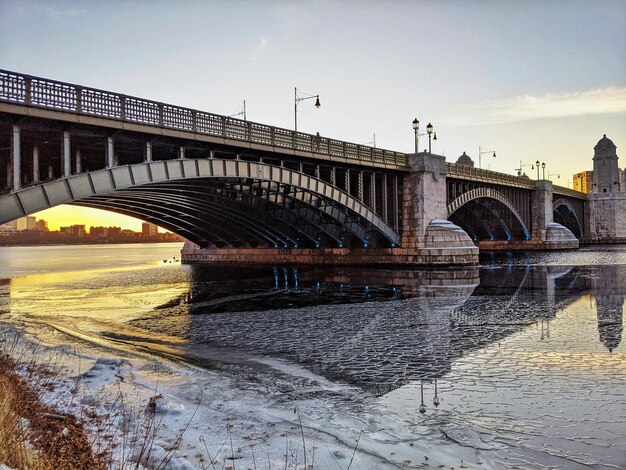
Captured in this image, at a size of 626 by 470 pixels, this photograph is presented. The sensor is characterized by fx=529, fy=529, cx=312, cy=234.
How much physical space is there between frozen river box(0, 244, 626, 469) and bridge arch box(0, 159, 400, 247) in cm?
563

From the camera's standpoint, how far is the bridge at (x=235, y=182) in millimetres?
22188

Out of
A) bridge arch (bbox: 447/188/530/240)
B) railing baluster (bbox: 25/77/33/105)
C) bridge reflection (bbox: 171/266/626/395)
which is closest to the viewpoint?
bridge reflection (bbox: 171/266/626/395)

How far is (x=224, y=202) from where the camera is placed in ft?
142

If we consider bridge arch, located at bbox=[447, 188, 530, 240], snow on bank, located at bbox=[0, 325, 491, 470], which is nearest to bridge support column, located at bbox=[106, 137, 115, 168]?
snow on bank, located at bbox=[0, 325, 491, 470]

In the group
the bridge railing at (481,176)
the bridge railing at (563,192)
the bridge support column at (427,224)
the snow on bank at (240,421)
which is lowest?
the snow on bank at (240,421)

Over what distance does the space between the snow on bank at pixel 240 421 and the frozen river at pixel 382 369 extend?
0.14 feet

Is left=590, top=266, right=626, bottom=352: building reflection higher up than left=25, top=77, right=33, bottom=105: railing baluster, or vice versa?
left=25, top=77, right=33, bottom=105: railing baluster

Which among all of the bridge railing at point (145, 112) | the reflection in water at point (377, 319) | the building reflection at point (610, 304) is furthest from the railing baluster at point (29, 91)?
the building reflection at point (610, 304)

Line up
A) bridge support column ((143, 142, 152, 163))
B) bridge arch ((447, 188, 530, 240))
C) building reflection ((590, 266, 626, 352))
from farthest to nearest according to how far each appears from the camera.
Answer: bridge arch ((447, 188, 530, 240)) → bridge support column ((143, 142, 152, 163)) → building reflection ((590, 266, 626, 352))

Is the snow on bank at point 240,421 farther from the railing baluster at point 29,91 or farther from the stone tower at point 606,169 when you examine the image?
the stone tower at point 606,169

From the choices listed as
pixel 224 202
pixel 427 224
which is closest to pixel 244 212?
pixel 224 202

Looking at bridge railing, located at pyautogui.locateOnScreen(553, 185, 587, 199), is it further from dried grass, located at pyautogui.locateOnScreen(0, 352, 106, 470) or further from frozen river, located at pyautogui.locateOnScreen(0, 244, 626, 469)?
dried grass, located at pyautogui.locateOnScreen(0, 352, 106, 470)

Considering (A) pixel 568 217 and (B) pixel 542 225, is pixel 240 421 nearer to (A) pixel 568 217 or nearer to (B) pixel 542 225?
(B) pixel 542 225

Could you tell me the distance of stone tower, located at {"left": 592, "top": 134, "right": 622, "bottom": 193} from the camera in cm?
14050
